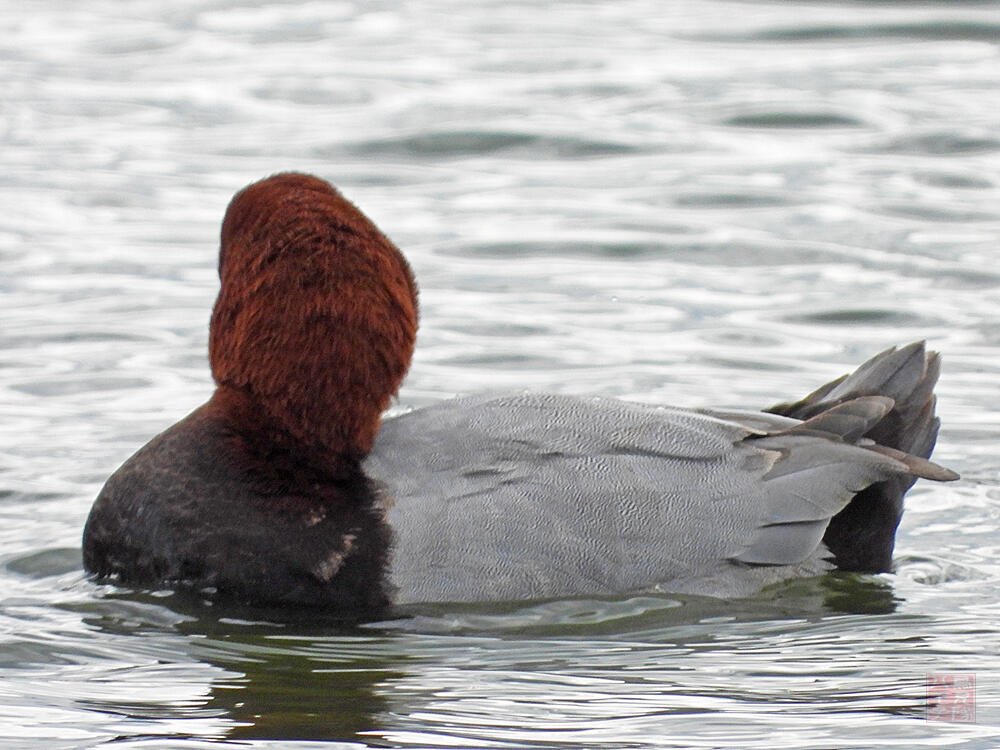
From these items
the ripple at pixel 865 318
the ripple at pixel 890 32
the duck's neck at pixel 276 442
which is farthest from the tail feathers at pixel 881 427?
the ripple at pixel 890 32

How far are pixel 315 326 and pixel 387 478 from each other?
51 centimetres

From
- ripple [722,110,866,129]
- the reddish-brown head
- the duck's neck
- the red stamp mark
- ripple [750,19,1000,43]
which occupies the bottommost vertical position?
the red stamp mark

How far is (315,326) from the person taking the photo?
5.75 metres

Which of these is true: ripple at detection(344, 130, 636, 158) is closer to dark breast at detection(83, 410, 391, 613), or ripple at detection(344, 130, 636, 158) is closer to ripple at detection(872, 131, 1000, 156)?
ripple at detection(872, 131, 1000, 156)

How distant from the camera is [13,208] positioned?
11031mm

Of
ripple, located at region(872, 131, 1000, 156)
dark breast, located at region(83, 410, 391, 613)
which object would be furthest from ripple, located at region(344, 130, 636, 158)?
dark breast, located at region(83, 410, 391, 613)

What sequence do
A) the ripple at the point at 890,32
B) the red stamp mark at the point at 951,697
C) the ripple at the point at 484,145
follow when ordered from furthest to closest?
the ripple at the point at 890,32 → the ripple at the point at 484,145 → the red stamp mark at the point at 951,697

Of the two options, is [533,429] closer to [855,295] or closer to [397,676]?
[397,676]

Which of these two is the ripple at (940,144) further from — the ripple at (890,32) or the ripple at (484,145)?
the ripple at (890,32)

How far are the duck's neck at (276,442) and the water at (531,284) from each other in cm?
47

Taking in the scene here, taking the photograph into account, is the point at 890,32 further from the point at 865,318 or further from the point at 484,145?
the point at 865,318

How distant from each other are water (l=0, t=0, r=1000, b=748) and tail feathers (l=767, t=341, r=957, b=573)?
0.42ft

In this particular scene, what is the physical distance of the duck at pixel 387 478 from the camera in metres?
5.63

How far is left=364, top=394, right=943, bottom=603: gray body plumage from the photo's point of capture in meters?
5.63
